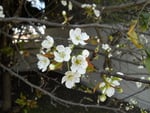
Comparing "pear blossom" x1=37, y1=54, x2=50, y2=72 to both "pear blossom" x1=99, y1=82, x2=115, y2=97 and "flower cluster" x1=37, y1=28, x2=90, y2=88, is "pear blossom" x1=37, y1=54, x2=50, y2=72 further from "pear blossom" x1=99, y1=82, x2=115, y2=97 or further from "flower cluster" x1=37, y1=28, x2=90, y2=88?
"pear blossom" x1=99, y1=82, x2=115, y2=97

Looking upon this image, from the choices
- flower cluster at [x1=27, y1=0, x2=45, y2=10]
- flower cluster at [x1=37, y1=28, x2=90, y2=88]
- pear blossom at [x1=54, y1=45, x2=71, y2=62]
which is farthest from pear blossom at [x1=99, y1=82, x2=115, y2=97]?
flower cluster at [x1=27, y1=0, x2=45, y2=10]

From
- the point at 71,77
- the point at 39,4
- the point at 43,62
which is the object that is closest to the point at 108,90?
the point at 71,77

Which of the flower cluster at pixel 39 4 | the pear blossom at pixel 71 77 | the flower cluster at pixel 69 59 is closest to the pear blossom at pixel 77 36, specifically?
the flower cluster at pixel 69 59

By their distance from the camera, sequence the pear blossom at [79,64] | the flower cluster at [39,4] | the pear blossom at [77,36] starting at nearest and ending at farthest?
the pear blossom at [79,64], the pear blossom at [77,36], the flower cluster at [39,4]

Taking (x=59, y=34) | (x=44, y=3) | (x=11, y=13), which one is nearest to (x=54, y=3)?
(x=44, y=3)

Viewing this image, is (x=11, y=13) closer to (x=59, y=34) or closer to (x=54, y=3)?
(x=54, y=3)

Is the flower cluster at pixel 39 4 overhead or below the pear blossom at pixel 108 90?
below

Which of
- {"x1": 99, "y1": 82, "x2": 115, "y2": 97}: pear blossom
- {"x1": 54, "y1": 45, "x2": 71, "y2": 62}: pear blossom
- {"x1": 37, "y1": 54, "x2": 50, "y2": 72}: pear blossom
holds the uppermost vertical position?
{"x1": 54, "y1": 45, "x2": 71, "y2": 62}: pear blossom

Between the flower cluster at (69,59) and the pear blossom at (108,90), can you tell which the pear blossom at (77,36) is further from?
the pear blossom at (108,90)
